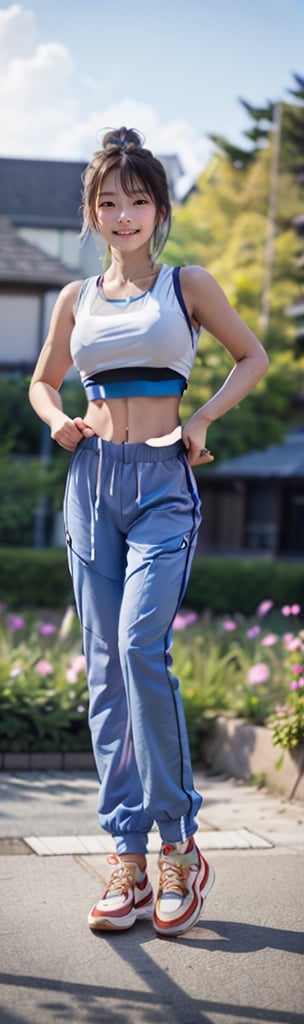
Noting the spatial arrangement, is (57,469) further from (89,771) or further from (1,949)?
(1,949)

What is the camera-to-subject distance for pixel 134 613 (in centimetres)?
296

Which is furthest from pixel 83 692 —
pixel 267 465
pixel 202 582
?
pixel 267 465

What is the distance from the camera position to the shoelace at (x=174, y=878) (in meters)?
3.06

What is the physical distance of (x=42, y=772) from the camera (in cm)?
561

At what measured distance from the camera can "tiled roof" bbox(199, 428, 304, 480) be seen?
3141 cm

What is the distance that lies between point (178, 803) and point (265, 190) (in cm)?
3652

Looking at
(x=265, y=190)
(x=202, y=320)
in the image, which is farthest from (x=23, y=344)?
(x=202, y=320)

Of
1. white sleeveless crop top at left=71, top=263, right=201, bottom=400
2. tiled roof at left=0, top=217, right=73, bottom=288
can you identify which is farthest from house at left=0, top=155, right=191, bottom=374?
white sleeveless crop top at left=71, top=263, right=201, bottom=400

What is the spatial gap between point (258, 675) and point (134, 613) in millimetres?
3001

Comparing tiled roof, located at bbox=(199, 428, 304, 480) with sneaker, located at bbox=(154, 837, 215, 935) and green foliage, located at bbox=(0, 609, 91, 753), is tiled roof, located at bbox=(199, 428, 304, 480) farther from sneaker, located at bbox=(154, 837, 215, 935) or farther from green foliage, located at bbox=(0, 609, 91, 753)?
sneaker, located at bbox=(154, 837, 215, 935)

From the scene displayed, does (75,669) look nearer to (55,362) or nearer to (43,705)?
(43,705)

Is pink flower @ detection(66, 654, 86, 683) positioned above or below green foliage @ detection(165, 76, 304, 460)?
below

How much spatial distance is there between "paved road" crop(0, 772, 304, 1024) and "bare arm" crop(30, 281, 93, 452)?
115 centimetres

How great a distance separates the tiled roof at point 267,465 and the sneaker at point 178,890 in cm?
2807
